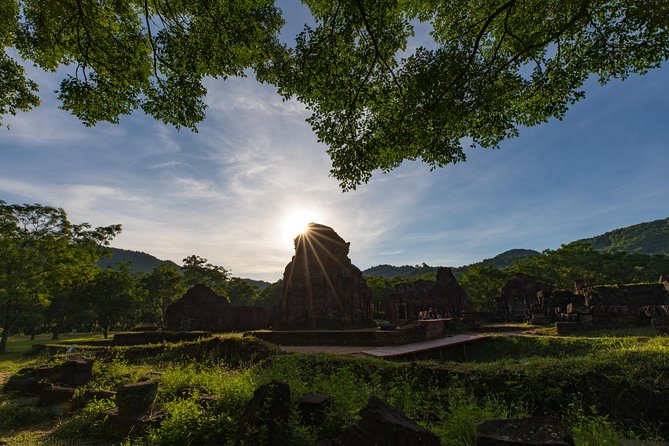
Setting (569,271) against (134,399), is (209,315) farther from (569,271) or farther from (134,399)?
(569,271)

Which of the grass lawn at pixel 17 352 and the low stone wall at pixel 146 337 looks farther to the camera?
the low stone wall at pixel 146 337

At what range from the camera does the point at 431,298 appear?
35094 mm

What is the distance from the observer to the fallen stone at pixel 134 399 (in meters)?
5.08

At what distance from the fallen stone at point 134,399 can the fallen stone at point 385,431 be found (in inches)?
154

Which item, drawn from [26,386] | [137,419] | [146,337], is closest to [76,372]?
[26,386]

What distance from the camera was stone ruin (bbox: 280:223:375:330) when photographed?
22531mm

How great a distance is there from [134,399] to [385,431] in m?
4.50

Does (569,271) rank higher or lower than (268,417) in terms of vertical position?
higher

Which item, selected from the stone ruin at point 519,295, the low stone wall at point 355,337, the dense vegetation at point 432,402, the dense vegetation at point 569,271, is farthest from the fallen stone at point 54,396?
the dense vegetation at point 569,271

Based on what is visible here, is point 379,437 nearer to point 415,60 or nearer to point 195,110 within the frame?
point 415,60

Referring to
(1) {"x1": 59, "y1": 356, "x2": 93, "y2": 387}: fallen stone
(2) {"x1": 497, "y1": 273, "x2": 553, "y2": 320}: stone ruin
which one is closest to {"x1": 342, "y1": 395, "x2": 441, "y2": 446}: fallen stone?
(1) {"x1": 59, "y1": 356, "x2": 93, "y2": 387}: fallen stone

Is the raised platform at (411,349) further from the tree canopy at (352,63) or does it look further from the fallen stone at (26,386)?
the fallen stone at (26,386)

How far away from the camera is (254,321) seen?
2702 cm

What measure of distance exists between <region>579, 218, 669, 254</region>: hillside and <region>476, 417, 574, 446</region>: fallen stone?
137m
